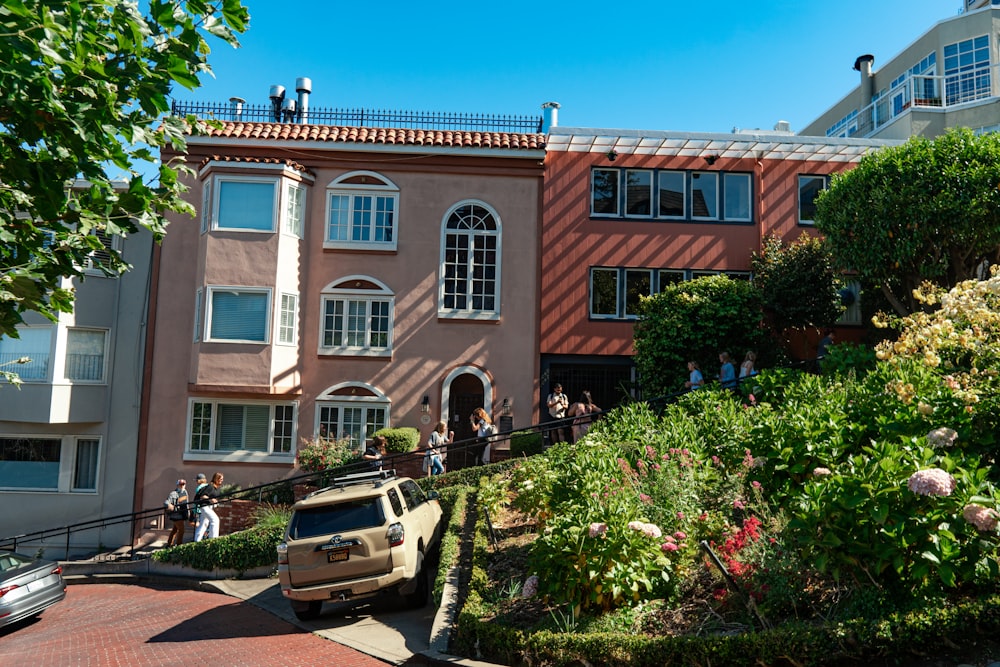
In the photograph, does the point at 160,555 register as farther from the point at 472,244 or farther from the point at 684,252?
the point at 684,252

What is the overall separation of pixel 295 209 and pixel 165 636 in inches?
489

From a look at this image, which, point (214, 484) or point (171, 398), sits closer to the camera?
point (214, 484)

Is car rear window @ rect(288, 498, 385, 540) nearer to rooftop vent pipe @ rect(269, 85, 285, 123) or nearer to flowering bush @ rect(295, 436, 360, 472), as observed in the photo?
flowering bush @ rect(295, 436, 360, 472)

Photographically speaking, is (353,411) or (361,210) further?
(361,210)

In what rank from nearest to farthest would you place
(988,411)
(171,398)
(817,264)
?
1. (988,411)
2. (817,264)
3. (171,398)

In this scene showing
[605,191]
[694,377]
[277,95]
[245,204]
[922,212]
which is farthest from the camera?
[277,95]

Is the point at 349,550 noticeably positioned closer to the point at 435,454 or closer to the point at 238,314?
the point at 435,454

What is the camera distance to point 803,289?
1812cm

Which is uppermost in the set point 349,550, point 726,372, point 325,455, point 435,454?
point 726,372

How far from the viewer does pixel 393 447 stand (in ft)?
59.2

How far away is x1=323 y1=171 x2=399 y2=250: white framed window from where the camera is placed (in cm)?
2033

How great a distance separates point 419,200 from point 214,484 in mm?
9078

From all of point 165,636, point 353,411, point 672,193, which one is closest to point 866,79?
point 672,193

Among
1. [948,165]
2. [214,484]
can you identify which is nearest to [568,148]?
[948,165]
